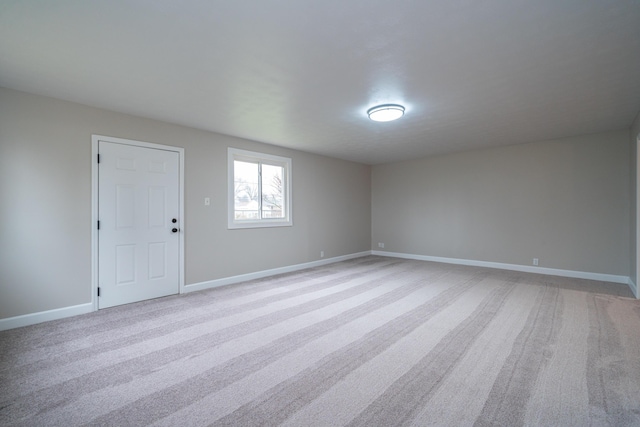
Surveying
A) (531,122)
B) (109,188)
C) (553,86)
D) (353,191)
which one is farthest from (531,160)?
(109,188)

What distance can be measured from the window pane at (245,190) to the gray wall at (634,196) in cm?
574

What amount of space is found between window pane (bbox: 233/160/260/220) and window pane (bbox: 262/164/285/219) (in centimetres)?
18

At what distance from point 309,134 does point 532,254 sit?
4839 millimetres

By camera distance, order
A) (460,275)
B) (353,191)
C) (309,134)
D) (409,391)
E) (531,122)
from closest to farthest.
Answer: (409,391), (531,122), (309,134), (460,275), (353,191)

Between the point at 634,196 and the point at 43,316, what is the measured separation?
794 cm

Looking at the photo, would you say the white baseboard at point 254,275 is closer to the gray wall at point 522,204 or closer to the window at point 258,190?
the window at point 258,190

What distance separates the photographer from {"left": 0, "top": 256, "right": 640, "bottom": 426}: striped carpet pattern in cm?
179

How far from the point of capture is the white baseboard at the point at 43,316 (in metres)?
3.06

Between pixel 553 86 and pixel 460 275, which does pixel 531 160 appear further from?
pixel 553 86

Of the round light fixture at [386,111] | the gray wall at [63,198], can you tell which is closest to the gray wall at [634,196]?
the round light fixture at [386,111]

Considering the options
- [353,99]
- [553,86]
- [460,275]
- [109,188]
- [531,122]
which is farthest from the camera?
[460,275]

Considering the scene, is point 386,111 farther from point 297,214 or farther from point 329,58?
point 297,214

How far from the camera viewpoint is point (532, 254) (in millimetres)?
5590

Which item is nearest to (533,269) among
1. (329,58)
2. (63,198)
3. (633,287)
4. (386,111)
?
(633,287)
